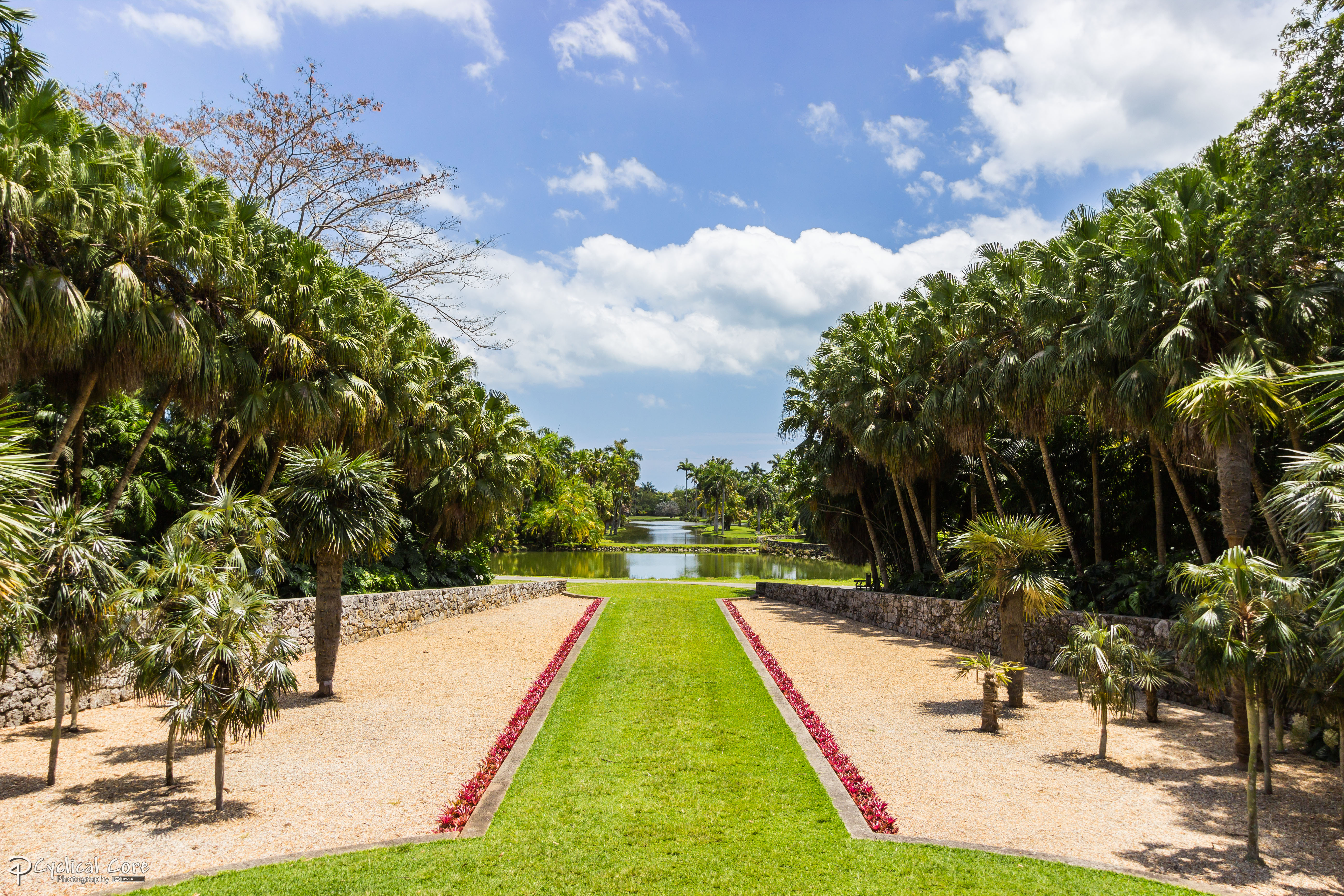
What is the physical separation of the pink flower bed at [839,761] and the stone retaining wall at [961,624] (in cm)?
335

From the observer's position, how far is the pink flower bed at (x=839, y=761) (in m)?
6.61

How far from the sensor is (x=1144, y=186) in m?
13.9

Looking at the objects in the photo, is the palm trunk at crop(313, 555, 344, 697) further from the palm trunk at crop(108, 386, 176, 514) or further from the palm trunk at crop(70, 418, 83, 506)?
the palm trunk at crop(70, 418, 83, 506)

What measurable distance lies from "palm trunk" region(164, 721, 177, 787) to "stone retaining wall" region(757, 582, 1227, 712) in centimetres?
1114

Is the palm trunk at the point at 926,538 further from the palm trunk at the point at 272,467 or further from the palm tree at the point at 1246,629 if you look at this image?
the palm trunk at the point at 272,467

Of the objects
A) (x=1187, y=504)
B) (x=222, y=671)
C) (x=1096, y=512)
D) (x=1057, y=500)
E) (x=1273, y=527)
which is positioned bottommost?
(x=222, y=671)

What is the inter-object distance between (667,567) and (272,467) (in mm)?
31755

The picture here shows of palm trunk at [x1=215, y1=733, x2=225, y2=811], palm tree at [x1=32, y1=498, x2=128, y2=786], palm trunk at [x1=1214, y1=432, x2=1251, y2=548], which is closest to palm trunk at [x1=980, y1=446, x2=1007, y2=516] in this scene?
palm trunk at [x1=1214, y1=432, x2=1251, y2=548]

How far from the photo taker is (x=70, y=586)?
701 centimetres

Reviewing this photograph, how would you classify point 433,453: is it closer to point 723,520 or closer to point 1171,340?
point 1171,340

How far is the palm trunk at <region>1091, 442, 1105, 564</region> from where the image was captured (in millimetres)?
16344

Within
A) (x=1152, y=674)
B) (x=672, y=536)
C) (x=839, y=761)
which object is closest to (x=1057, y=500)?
(x=1152, y=674)

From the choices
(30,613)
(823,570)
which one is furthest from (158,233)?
(823,570)

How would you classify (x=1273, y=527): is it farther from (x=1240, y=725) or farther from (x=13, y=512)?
(x=13, y=512)
